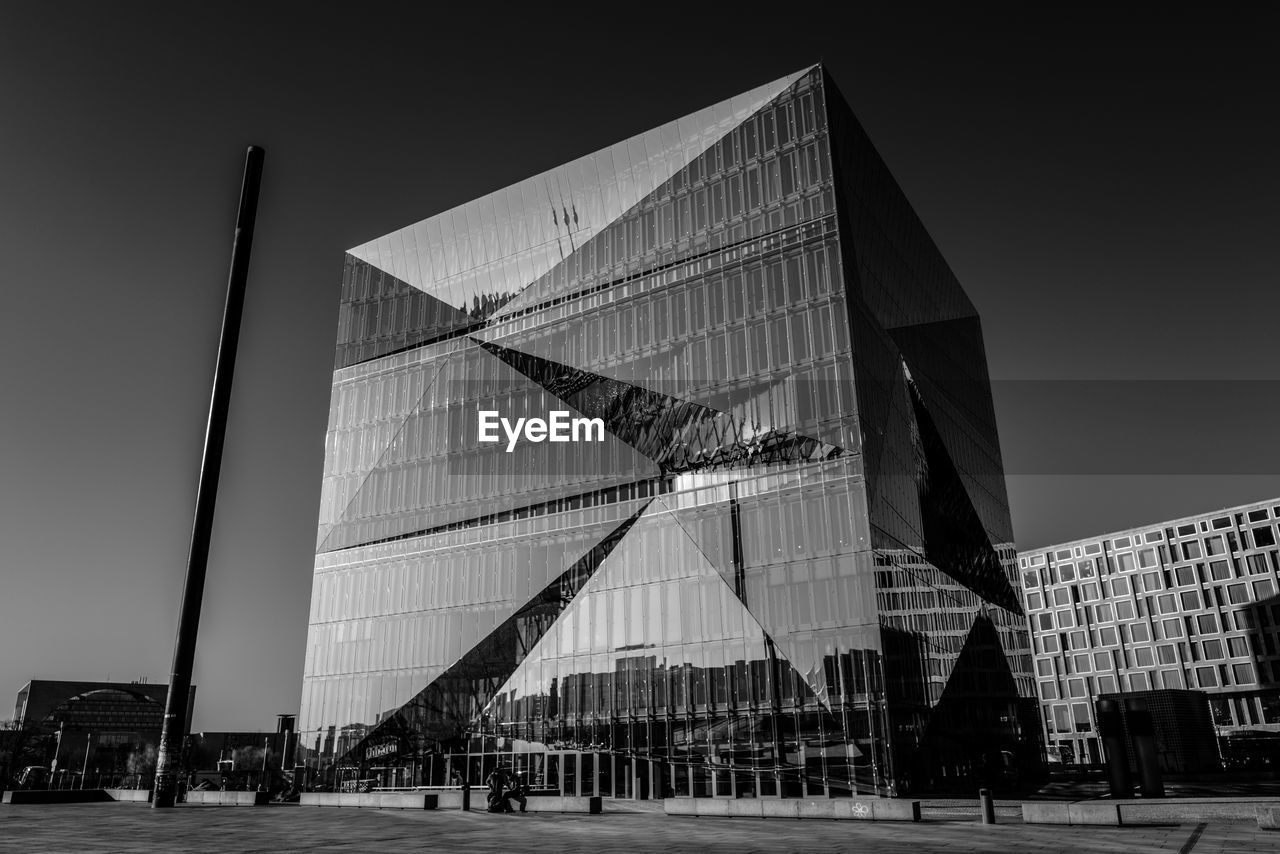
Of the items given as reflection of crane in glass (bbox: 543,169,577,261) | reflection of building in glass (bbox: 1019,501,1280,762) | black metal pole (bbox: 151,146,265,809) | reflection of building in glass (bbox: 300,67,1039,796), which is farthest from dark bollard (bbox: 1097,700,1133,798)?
reflection of building in glass (bbox: 1019,501,1280,762)

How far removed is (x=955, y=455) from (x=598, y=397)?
68.0 ft

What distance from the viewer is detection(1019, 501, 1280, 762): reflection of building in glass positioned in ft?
281

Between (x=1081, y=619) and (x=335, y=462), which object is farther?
(x=1081, y=619)

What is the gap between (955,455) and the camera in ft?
169

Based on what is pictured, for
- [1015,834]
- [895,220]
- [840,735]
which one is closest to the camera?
[1015,834]

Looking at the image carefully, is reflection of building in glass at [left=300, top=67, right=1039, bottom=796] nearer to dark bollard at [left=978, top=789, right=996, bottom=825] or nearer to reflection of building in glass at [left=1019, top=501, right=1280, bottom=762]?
dark bollard at [left=978, top=789, right=996, bottom=825]

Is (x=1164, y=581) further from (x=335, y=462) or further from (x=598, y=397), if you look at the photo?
(x=335, y=462)

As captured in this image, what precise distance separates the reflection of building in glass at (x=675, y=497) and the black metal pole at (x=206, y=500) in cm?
1719

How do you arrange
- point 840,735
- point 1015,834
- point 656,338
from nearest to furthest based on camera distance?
point 1015,834, point 840,735, point 656,338

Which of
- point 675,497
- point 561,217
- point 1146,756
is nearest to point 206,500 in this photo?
point 675,497

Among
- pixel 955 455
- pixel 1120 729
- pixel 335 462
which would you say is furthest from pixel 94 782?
pixel 1120 729

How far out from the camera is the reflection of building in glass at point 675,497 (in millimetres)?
35000

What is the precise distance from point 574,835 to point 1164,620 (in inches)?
3678

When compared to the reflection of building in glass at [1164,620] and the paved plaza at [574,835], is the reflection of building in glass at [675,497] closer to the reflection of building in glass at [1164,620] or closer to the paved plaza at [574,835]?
the paved plaza at [574,835]
